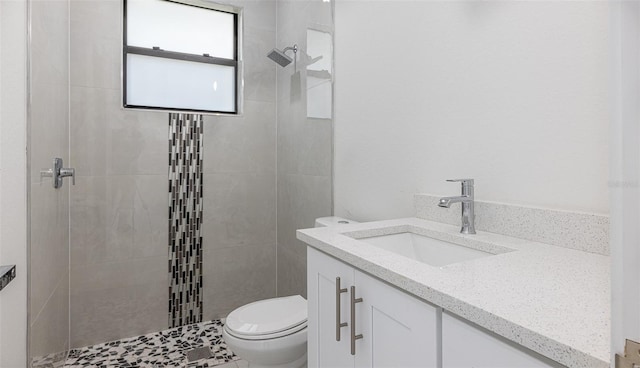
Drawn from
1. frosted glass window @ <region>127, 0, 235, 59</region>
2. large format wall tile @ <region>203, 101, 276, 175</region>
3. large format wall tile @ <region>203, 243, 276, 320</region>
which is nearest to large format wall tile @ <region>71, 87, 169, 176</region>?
large format wall tile @ <region>203, 101, 276, 175</region>

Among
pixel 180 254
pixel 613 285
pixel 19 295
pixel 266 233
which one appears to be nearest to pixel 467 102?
pixel 613 285

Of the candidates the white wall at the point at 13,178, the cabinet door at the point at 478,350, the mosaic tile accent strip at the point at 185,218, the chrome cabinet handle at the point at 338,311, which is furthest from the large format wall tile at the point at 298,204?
the cabinet door at the point at 478,350

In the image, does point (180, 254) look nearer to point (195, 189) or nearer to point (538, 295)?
point (195, 189)

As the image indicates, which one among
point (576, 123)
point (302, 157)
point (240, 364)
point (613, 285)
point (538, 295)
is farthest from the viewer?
point (302, 157)

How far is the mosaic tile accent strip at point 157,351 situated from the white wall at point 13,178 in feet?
3.06

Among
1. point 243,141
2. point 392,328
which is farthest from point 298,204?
point 392,328

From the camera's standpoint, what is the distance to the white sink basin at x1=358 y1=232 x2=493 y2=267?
3.79 feet

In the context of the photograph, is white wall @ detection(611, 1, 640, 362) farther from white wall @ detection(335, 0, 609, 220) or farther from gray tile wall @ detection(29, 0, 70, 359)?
gray tile wall @ detection(29, 0, 70, 359)

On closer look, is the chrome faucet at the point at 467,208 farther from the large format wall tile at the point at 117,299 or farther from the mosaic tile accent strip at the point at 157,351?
the large format wall tile at the point at 117,299

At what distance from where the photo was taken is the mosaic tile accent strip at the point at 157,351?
210 cm

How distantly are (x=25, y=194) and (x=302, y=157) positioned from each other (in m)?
1.53

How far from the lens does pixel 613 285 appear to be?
16.0 inches

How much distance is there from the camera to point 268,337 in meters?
1.54

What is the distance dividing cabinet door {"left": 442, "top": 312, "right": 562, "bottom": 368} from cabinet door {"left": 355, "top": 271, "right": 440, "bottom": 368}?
26 mm
